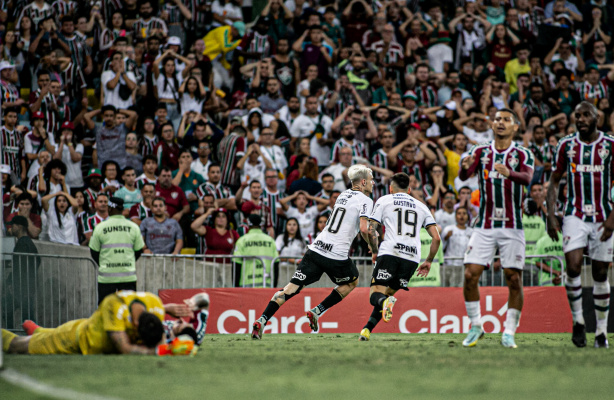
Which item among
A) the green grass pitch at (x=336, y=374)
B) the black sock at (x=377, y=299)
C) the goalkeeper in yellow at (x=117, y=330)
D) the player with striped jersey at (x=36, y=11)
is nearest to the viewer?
the green grass pitch at (x=336, y=374)

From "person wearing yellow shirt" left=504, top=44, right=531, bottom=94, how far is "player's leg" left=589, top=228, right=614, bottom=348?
12.8 metres

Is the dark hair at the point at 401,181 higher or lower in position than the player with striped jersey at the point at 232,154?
lower

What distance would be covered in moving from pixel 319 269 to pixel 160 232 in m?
5.10

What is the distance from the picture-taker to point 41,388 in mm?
5715

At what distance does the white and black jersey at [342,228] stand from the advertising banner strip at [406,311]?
3829mm

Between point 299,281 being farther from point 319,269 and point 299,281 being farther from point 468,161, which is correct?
point 468,161

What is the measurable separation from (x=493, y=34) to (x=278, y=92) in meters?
6.30

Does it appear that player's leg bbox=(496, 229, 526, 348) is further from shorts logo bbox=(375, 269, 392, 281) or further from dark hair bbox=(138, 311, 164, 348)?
dark hair bbox=(138, 311, 164, 348)

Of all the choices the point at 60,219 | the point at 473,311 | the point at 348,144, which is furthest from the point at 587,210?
the point at 60,219

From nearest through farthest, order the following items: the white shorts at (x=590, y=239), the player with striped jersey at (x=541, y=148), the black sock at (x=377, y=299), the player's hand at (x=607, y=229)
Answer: the player's hand at (x=607, y=229) → the white shorts at (x=590, y=239) → the black sock at (x=377, y=299) → the player with striped jersey at (x=541, y=148)

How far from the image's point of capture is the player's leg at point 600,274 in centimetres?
926

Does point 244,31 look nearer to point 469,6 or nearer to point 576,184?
point 469,6

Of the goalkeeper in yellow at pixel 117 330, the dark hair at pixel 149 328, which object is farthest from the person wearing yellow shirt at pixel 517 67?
the dark hair at pixel 149 328

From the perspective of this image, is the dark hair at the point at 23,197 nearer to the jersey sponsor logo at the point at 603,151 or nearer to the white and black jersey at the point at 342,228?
the white and black jersey at the point at 342,228
